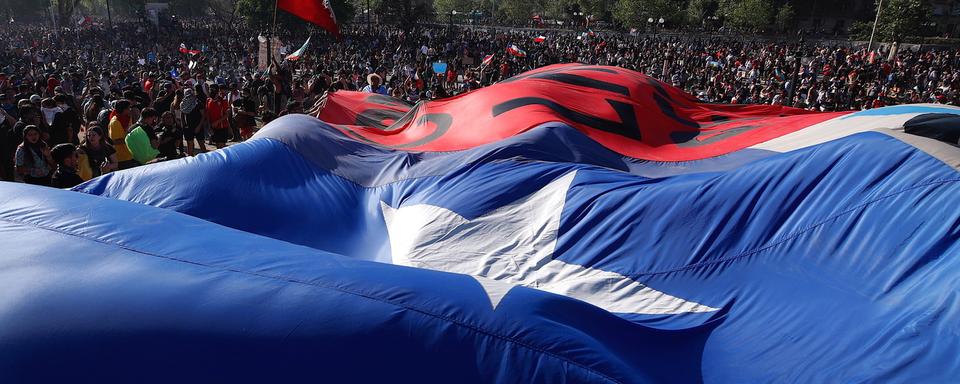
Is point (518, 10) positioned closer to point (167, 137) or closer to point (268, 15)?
point (268, 15)

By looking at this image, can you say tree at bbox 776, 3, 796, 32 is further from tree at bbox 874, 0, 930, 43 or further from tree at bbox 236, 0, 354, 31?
tree at bbox 236, 0, 354, 31

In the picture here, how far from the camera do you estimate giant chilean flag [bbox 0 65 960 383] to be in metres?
2.55

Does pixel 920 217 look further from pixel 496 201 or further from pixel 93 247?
pixel 93 247

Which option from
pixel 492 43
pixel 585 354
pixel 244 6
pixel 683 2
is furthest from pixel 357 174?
pixel 683 2

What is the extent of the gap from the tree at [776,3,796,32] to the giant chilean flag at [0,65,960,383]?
45.8m

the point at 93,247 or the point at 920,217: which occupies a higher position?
the point at 920,217

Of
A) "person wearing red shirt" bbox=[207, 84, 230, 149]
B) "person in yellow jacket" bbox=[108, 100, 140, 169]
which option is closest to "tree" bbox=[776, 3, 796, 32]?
"person wearing red shirt" bbox=[207, 84, 230, 149]

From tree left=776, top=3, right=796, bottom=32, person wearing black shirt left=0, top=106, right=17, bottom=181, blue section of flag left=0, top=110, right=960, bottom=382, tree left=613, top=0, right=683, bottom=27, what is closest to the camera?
blue section of flag left=0, top=110, right=960, bottom=382

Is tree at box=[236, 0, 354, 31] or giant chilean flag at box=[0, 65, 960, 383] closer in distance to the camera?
giant chilean flag at box=[0, 65, 960, 383]

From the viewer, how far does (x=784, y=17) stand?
45156 millimetres

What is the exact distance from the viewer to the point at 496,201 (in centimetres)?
498

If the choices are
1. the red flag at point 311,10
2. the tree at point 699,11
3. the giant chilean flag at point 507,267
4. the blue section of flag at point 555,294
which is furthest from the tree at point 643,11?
the blue section of flag at point 555,294

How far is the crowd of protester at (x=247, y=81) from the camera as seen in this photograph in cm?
782

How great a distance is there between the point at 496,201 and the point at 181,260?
2.63m
